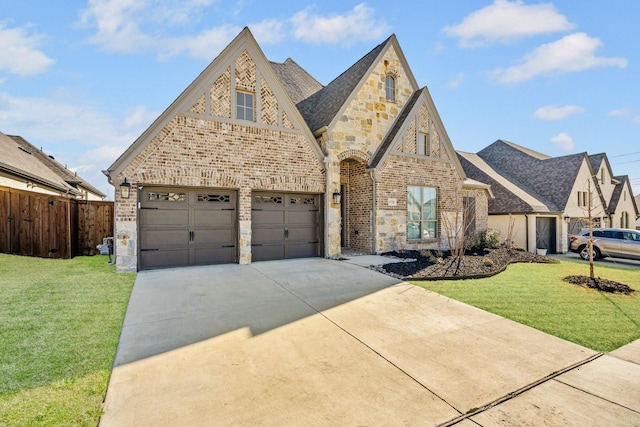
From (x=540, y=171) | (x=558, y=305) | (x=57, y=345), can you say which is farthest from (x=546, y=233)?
(x=57, y=345)

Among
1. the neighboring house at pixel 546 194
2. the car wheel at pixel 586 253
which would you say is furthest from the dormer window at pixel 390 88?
the car wheel at pixel 586 253

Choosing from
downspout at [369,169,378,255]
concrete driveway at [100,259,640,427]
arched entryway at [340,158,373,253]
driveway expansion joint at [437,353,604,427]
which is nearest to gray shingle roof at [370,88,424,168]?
downspout at [369,169,378,255]

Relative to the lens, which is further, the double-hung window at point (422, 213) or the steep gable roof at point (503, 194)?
the steep gable roof at point (503, 194)

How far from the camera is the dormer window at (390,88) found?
12984 millimetres

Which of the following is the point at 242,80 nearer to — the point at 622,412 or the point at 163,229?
the point at 163,229

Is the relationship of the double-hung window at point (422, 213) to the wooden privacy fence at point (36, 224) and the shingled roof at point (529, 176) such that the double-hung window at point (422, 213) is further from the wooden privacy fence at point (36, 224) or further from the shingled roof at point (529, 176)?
the wooden privacy fence at point (36, 224)

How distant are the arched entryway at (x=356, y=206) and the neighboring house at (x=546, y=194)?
7.89 meters

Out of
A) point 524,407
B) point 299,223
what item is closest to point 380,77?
point 299,223

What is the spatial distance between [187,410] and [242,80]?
944 cm

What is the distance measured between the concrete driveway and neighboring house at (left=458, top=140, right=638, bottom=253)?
12.8 metres

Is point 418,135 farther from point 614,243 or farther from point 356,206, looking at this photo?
point 614,243

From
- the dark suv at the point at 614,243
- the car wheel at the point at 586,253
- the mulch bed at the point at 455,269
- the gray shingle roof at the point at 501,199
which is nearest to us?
the mulch bed at the point at 455,269

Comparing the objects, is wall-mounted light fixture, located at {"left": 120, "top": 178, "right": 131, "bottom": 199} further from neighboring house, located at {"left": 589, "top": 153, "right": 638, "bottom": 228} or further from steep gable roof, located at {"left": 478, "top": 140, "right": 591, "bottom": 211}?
neighboring house, located at {"left": 589, "top": 153, "right": 638, "bottom": 228}

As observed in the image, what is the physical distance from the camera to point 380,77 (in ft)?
41.5
